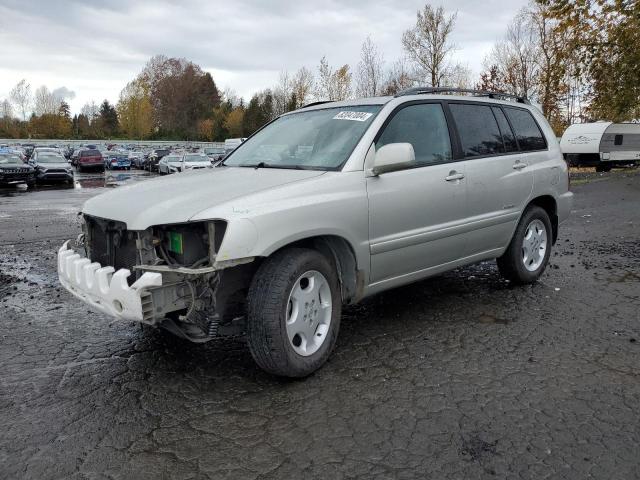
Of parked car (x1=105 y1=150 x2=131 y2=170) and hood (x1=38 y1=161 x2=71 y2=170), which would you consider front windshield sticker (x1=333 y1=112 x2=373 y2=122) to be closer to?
hood (x1=38 y1=161 x2=71 y2=170)

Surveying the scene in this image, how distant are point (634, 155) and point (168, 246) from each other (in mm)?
30431

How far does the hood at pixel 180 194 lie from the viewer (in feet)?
10.5

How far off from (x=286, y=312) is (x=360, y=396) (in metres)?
0.69

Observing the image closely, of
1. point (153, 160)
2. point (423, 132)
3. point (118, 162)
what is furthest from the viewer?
point (118, 162)

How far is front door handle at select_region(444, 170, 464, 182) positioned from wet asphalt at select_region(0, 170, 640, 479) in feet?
3.99

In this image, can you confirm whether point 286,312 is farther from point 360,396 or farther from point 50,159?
point 50,159

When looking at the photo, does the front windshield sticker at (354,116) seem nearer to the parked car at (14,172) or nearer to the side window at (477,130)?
the side window at (477,130)

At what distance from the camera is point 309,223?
3457 millimetres

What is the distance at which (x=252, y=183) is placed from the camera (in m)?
3.65

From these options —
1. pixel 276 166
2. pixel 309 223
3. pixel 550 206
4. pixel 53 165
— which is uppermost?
pixel 53 165

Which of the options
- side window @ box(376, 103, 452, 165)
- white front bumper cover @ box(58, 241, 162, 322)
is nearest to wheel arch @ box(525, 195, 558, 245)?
side window @ box(376, 103, 452, 165)

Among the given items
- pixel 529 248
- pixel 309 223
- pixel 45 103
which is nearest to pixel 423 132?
pixel 309 223

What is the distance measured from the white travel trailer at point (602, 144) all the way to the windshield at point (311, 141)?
25517mm

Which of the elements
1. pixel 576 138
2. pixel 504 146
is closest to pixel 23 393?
pixel 504 146
